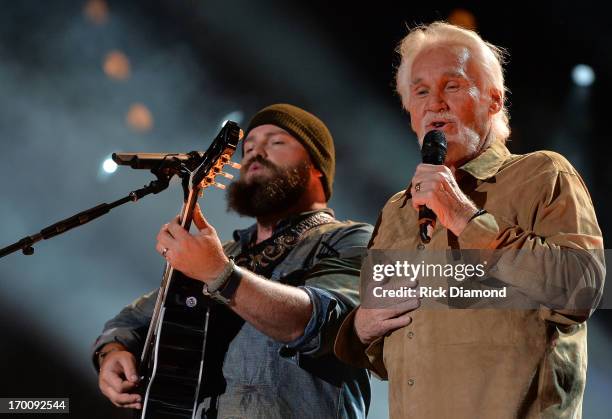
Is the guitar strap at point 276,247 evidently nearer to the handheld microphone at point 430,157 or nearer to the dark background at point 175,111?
the handheld microphone at point 430,157

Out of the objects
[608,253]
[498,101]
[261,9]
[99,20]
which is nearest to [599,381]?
[608,253]

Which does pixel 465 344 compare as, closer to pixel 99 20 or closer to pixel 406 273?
pixel 406 273

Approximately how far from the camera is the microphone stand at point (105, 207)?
2846 mm

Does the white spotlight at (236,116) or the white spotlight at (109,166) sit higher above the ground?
the white spotlight at (236,116)

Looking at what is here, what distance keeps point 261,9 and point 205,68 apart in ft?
1.87

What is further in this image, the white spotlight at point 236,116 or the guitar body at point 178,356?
the white spotlight at point 236,116

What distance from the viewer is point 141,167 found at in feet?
9.53

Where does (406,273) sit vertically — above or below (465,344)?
above

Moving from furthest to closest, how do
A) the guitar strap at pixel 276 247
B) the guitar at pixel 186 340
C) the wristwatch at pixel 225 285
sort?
1. the guitar strap at pixel 276 247
2. the guitar at pixel 186 340
3. the wristwatch at pixel 225 285

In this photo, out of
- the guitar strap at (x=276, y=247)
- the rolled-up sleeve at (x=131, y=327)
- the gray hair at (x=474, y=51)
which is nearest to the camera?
the gray hair at (x=474, y=51)

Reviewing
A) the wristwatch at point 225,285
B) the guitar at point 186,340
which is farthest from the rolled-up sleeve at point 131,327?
the wristwatch at point 225,285

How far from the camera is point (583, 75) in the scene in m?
4.59

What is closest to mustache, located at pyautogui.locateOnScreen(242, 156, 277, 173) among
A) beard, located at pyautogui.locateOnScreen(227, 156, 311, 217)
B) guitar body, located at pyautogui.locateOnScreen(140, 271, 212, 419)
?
beard, located at pyautogui.locateOnScreen(227, 156, 311, 217)

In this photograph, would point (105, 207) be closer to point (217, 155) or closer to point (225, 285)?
point (217, 155)
